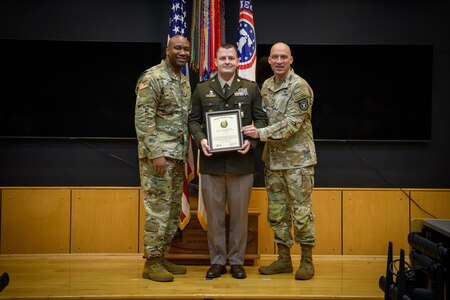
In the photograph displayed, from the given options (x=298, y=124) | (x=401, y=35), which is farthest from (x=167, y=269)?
(x=401, y=35)

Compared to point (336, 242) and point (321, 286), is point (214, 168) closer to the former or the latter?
point (321, 286)

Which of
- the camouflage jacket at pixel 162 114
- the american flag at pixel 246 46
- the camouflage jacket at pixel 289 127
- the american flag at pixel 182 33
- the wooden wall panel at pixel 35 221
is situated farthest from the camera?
the wooden wall panel at pixel 35 221

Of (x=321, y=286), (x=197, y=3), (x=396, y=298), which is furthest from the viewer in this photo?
(x=197, y=3)

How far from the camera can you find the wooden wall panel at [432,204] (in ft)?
16.7

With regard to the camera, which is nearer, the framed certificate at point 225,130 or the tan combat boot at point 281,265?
the framed certificate at point 225,130

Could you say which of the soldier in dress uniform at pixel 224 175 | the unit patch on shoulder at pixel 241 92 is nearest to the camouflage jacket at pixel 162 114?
the soldier in dress uniform at pixel 224 175

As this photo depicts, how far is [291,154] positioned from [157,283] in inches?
49.8

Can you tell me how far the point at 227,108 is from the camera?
13.4ft

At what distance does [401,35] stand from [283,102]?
1735mm

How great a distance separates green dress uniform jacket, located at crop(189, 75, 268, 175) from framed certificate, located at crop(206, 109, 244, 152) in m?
0.08

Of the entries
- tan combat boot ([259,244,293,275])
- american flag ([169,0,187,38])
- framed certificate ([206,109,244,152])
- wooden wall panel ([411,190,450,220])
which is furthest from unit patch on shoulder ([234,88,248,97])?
wooden wall panel ([411,190,450,220])

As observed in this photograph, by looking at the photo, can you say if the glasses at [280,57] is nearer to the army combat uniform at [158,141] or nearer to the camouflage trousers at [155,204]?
the army combat uniform at [158,141]

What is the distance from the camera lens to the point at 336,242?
5.10 m

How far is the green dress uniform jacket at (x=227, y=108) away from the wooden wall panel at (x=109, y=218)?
1.24m
